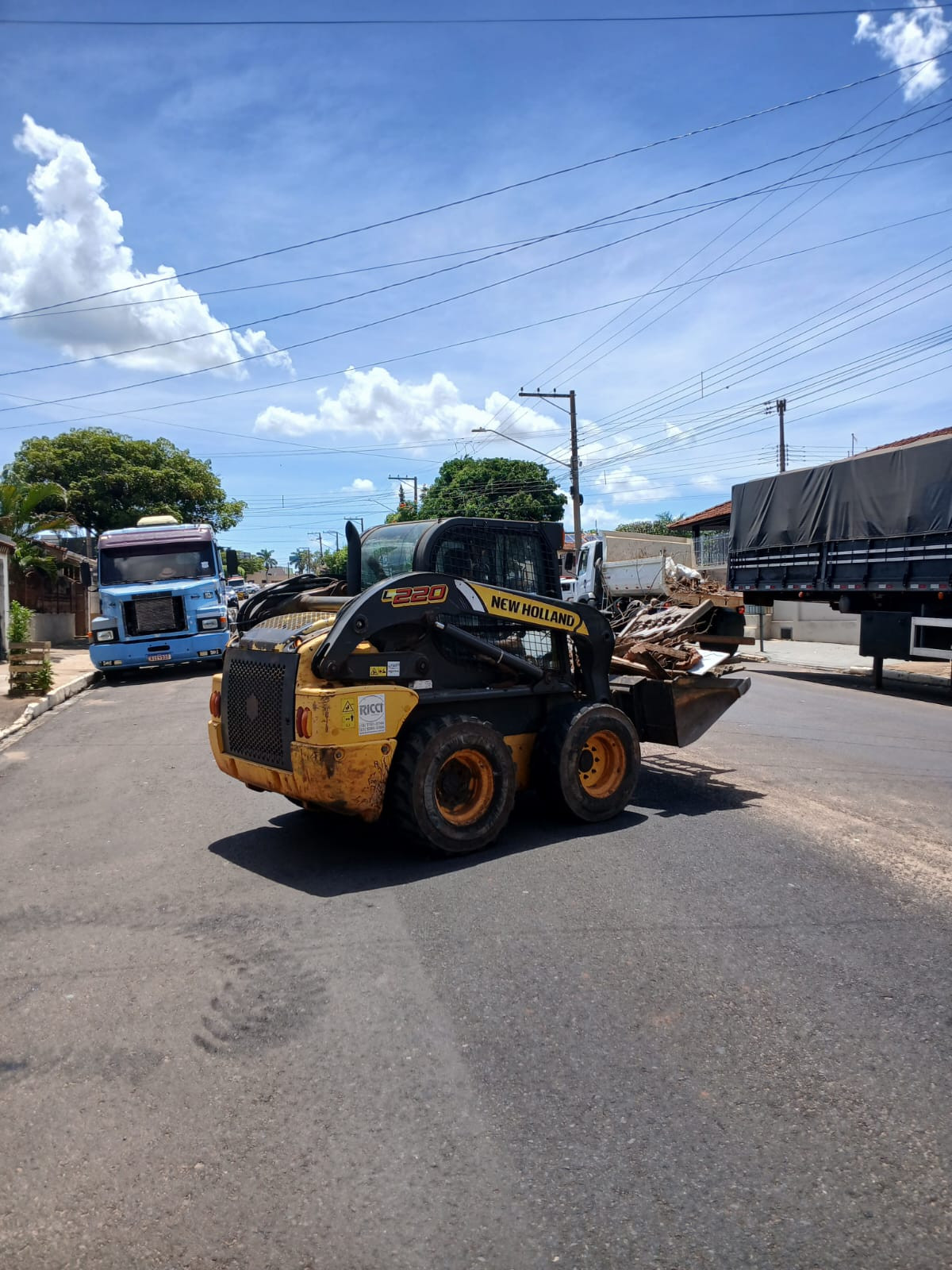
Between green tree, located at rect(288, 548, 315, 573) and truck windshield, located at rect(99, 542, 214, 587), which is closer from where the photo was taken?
truck windshield, located at rect(99, 542, 214, 587)

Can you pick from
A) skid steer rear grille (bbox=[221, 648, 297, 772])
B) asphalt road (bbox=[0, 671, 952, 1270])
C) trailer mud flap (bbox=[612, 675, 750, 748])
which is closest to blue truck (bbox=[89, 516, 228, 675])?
asphalt road (bbox=[0, 671, 952, 1270])

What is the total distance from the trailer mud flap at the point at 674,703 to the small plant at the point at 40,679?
10284 mm

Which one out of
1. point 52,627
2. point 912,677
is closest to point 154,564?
point 52,627

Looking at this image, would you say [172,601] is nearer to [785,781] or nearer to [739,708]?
[739,708]

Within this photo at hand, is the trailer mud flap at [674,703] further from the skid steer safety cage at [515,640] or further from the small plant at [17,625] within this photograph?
the small plant at [17,625]

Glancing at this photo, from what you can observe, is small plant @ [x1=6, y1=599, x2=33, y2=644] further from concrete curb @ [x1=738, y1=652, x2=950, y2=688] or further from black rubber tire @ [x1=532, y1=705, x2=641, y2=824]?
black rubber tire @ [x1=532, y1=705, x2=641, y2=824]

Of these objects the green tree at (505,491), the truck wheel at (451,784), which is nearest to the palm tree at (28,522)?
the truck wheel at (451,784)

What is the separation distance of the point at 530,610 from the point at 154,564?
1376 cm

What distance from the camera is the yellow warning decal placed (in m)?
6.73

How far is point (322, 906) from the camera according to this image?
5.36m

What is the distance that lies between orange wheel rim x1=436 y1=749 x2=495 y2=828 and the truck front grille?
502 inches

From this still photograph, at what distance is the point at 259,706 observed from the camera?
6297 mm

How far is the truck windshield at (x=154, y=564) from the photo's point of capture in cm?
1877

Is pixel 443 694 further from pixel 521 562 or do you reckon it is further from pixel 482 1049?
pixel 482 1049
